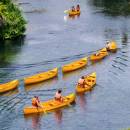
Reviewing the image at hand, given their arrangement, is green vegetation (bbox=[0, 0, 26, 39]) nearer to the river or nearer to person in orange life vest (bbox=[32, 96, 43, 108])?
the river

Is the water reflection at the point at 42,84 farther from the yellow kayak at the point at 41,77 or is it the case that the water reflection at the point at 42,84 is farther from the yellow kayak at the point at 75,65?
the yellow kayak at the point at 75,65

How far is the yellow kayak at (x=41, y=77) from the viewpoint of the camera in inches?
2729

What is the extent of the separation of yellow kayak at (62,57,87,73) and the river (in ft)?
2.78

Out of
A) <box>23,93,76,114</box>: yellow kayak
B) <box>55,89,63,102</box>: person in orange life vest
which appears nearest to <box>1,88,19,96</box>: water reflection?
<box>23,93,76,114</box>: yellow kayak

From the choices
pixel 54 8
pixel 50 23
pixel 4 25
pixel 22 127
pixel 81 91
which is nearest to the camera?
pixel 22 127

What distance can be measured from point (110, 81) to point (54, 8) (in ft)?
208

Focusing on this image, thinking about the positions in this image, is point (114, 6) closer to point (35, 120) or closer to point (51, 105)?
point (51, 105)

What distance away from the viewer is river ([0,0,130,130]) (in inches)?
2280

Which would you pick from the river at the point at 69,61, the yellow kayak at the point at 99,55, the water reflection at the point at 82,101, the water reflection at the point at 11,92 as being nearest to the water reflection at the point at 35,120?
the river at the point at 69,61

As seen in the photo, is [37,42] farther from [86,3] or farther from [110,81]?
[86,3]

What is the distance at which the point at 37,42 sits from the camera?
3652 inches

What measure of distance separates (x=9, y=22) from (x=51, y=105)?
35452 mm

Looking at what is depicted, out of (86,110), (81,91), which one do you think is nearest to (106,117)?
(86,110)

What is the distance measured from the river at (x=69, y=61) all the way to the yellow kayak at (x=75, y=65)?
2.78 ft
